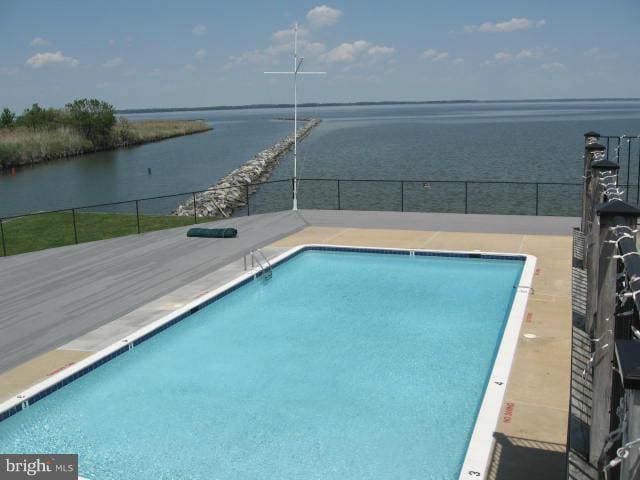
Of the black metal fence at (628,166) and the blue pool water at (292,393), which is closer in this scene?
the blue pool water at (292,393)

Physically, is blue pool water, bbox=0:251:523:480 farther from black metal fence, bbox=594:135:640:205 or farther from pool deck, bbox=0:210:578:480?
black metal fence, bbox=594:135:640:205

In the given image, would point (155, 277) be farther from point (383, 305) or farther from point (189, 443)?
point (189, 443)

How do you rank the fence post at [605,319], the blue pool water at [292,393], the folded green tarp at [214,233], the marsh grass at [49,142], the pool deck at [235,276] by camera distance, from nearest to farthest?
the fence post at [605,319]
the blue pool water at [292,393]
the pool deck at [235,276]
the folded green tarp at [214,233]
the marsh grass at [49,142]

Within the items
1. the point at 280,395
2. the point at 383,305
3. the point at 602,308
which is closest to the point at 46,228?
the point at 383,305

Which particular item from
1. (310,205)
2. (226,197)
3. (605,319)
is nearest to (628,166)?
(605,319)

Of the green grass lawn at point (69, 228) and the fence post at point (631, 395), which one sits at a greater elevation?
the fence post at point (631, 395)

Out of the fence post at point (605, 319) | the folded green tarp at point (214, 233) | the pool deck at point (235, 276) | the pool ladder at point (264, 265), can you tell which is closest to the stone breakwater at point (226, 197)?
the folded green tarp at point (214, 233)

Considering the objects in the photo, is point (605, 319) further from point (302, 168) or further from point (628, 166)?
point (302, 168)

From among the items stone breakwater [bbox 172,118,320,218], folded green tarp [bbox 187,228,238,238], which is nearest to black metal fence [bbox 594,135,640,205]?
folded green tarp [bbox 187,228,238,238]

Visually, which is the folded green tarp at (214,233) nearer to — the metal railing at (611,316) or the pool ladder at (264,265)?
the pool ladder at (264,265)

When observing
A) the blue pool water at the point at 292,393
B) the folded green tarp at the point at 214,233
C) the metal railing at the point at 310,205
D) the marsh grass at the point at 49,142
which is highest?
the marsh grass at the point at 49,142

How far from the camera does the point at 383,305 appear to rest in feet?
43.3

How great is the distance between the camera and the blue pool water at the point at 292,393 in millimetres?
7477

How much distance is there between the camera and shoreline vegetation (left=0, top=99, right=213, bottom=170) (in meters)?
69.9
